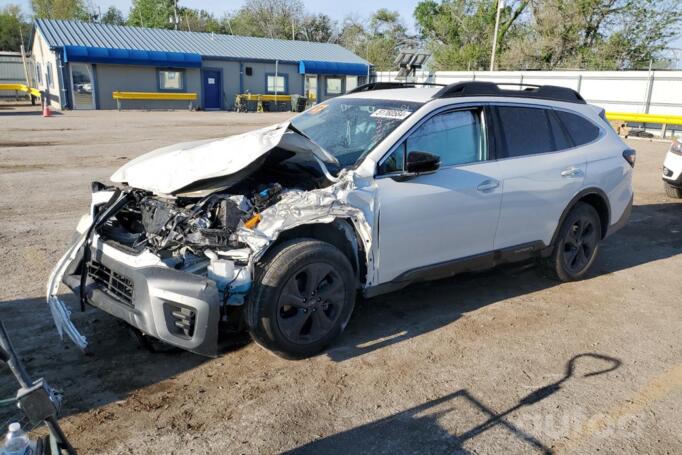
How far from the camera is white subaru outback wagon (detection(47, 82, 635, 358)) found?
3.52 metres

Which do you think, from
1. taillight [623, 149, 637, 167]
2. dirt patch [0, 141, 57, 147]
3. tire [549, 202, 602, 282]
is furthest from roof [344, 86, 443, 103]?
dirt patch [0, 141, 57, 147]

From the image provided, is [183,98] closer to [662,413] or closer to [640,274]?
[640,274]

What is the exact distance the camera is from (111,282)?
143 inches

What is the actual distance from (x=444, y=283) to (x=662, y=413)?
2389 millimetres

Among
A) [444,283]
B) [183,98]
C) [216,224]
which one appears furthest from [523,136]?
[183,98]

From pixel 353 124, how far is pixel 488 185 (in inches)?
49.5

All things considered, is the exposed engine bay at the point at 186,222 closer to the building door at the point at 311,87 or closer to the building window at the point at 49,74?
the building window at the point at 49,74

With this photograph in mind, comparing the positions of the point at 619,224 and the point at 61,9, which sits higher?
the point at 61,9

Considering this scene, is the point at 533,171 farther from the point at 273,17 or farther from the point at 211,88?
the point at 273,17

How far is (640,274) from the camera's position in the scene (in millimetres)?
6082

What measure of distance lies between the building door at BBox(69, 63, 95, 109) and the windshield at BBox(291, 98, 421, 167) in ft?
87.2

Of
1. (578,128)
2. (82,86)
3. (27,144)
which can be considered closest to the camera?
(578,128)

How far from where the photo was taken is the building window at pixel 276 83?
34062 millimetres

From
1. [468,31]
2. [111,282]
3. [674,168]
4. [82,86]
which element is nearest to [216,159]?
[111,282]
